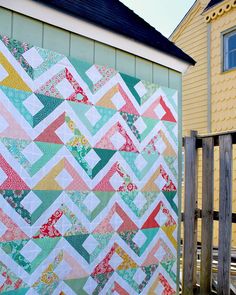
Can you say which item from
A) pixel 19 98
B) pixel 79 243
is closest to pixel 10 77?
pixel 19 98

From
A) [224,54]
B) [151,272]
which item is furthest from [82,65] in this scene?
[224,54]

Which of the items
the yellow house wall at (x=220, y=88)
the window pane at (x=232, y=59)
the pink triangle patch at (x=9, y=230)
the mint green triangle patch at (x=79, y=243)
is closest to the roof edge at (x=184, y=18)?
the yellow house wall at (x=220, y=88)

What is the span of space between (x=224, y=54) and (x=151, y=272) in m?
6.32

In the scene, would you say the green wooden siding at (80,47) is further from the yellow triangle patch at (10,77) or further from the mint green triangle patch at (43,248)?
the mint green triangle patch at (43,248)

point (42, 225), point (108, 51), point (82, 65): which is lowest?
point (42, 225)

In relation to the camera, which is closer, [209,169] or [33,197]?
[33,197]

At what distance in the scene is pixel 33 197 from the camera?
2.61 metres

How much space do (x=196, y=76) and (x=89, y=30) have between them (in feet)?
21.3

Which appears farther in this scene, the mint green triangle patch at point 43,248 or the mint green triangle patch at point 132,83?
the mint green triangle patch at point 132,83

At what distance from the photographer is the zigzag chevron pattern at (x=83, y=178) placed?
2.53 meters

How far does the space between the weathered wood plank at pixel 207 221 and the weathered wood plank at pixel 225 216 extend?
0.70 feet

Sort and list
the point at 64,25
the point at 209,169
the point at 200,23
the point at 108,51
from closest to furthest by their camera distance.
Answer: the point at 64,25 → the point at 108,51 → the point at 209,169 → the point at 200,23

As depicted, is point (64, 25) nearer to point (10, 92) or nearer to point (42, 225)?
point (10, 92)

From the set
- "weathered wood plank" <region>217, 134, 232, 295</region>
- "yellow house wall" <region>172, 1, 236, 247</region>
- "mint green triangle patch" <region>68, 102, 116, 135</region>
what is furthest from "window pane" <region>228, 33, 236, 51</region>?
"mint green triangle patch" <region>68, 102, 116, 135</region>
